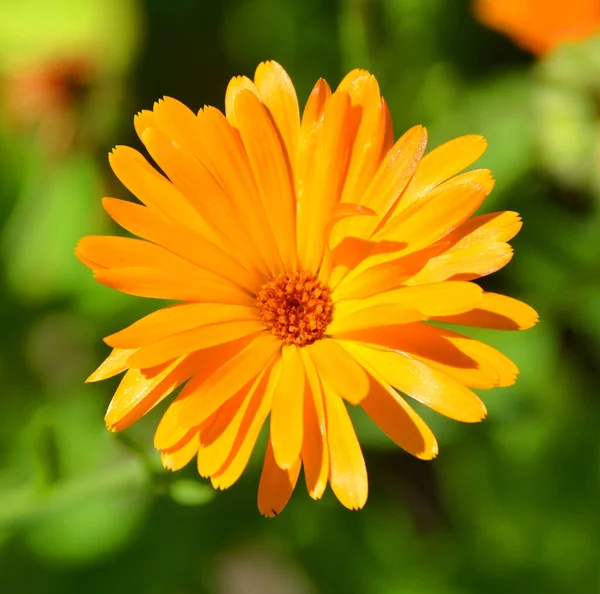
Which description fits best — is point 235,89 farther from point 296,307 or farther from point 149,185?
point 296,307

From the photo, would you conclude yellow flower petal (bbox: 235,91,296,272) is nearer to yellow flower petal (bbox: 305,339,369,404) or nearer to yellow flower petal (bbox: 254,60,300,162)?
yellow flower petal (bbox: 254,60,300,162)

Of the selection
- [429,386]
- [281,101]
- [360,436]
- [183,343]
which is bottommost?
[360,436]

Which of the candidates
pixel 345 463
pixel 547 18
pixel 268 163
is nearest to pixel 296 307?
pixel 268 163

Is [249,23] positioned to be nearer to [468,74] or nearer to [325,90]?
[468,74]

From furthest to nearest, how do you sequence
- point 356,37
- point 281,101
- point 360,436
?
point 356,37, point 360,436, point 281,101

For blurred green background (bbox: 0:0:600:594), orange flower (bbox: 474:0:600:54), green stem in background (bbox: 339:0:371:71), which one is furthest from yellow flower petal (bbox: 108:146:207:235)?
orange flower (bbox: 474:0:600:54)

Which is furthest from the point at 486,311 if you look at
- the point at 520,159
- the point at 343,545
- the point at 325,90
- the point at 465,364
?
the point at 343,545
